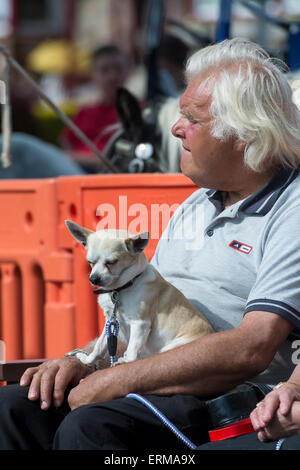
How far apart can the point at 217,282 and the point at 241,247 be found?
0.45ft

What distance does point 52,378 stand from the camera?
94.7 inches

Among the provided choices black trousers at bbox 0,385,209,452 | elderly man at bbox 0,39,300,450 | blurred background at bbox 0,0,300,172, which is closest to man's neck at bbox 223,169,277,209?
elderly man at bbox 0,39,300,450

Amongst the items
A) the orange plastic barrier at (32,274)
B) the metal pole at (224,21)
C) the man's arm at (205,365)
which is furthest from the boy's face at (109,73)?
the man's arm at (205,365)

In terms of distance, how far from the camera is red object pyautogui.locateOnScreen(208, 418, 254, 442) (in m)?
2.16

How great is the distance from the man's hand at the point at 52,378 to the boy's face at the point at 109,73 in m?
4.95

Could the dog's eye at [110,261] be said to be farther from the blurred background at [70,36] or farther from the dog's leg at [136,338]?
the blurred background at [70,36]

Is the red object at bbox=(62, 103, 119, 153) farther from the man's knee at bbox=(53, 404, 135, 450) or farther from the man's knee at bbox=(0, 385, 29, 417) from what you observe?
the man's knee at bbox=(53, 404, 135, 450)

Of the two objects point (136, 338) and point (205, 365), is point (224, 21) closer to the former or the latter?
point (136, 338)

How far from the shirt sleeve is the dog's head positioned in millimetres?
351

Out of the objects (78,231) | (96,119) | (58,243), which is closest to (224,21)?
(96,119)

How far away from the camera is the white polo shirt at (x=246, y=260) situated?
2248 millimetres

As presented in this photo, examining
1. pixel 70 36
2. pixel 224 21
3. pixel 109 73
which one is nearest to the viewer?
pixel 224 21

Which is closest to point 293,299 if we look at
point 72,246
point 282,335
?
point 282,335

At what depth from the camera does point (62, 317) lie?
3.75 metres
